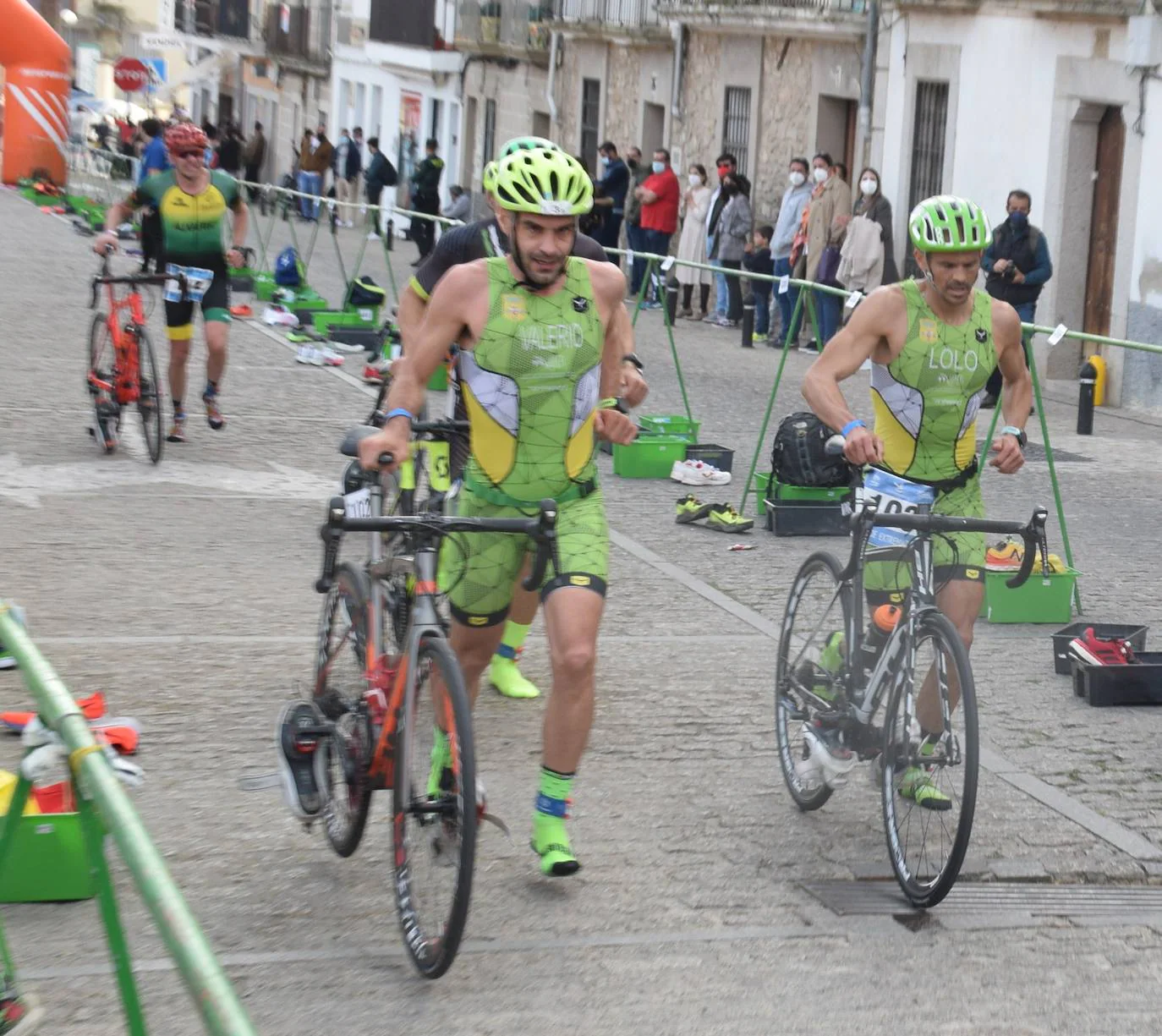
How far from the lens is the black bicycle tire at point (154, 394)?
37.7ft

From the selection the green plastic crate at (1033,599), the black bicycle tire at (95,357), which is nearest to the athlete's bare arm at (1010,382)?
the green plastic crate at (1033,599)

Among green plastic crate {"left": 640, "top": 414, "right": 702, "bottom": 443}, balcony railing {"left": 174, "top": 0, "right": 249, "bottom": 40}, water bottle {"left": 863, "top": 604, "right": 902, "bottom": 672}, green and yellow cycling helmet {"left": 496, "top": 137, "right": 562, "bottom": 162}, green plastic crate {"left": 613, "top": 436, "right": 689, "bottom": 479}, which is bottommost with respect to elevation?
green plastic crate {"left": 613, "top": 436, "right": 689, "bottom": 479}

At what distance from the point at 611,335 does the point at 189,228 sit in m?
6.82

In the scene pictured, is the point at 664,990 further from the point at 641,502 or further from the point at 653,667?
the point at 641,502

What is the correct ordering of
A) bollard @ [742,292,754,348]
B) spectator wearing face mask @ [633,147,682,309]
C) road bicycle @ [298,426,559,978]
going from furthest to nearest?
1. spectator wearing face mask @ [633,147,682,309]
2. bollard @ [742,292,754,348]
3. road bicycle @ [298,426,559,978]

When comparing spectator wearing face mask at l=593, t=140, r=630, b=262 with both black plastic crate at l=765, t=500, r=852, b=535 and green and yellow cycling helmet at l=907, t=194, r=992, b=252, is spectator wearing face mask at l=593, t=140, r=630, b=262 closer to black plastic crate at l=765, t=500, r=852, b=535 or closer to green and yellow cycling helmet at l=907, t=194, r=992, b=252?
black plastic crate at l=765, t=500, r=852, b=535

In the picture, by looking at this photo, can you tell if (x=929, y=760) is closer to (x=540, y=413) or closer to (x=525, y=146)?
(x=540, y=413)

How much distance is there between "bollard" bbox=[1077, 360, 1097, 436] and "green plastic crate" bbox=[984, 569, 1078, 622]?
279 inches

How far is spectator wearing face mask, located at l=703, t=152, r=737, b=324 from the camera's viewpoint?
23922 millimetres

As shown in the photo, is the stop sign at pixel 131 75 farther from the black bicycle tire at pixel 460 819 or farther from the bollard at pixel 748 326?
the black bicycle tire at pixel 460 819

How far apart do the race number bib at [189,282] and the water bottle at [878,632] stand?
705 centimetres

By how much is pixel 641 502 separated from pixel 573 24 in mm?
24833

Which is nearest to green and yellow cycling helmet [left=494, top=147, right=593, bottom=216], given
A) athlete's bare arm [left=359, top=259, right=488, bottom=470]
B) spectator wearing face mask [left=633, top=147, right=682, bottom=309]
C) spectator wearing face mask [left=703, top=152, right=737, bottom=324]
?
athlete's bare arm [left=359, top=259, right=488, bottom=470]

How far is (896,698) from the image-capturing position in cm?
544
